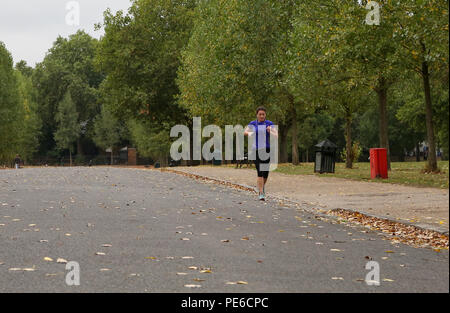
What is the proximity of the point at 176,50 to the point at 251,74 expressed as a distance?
2032 cm

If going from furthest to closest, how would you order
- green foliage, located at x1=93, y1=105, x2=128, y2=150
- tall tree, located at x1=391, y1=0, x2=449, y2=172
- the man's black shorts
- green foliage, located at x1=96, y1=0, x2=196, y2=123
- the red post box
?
green foliage, located at x1=93, y1=105, x2=128, y2=150
green foliage, located at x1=96, y1=0, x2=196, y2=123
the red post box
tall tree, located at x1=391, y1=0, x2=449, y2=172
the man's black shorts

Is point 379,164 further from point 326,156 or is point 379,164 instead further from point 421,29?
point 326,156

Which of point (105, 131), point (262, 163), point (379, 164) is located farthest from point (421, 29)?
point (105, 131)

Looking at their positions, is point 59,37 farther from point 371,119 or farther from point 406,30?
point 406,30

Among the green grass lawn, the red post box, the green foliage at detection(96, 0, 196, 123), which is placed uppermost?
the green foliage at detection(96, 0, 196, 123)

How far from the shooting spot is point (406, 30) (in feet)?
66.7

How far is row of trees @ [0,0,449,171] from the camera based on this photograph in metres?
21.0

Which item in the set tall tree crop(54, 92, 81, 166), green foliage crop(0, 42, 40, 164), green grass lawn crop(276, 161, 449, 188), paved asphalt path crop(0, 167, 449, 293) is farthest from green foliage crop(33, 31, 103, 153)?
paved asphalt path crop(0, 167, 449, 293)

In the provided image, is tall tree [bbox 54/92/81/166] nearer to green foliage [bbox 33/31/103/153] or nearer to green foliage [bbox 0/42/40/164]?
green foliage [bbox 33/31/103/153]

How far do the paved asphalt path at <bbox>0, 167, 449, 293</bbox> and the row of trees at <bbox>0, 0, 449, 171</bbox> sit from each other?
5.23ft

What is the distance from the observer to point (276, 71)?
3072 cm

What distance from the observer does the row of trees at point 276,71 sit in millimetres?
21000

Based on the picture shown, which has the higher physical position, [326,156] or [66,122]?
[66,122]

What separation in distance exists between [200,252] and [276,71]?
23.6m
